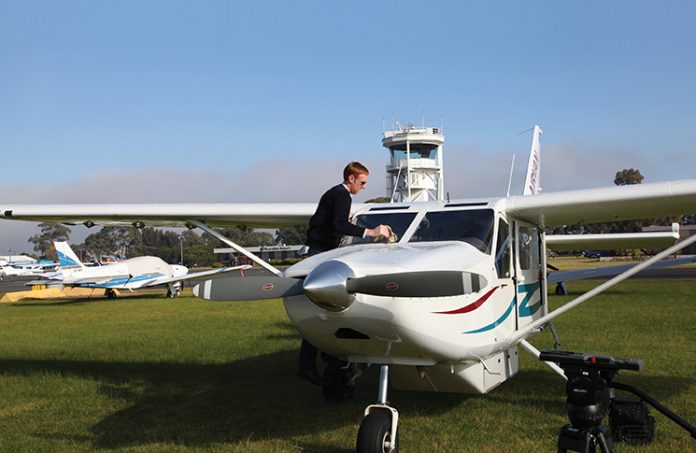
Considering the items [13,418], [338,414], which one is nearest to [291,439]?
[338,414]

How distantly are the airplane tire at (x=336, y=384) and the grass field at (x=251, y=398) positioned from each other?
0.13 m

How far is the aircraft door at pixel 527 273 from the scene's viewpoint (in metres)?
6.15

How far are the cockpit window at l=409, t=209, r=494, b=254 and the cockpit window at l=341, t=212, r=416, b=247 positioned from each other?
0.46ft

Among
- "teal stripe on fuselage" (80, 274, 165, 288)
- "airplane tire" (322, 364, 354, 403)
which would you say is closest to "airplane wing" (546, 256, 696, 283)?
"airplane tire" (322, 364, 354, 403)

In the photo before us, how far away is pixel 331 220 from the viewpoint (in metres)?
5.51

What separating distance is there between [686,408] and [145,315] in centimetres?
1701

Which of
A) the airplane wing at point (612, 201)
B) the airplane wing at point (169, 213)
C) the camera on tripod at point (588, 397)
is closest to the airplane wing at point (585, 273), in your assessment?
the airplane wing at point (612, 201)

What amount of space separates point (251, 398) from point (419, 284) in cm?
399

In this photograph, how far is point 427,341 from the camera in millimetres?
4340

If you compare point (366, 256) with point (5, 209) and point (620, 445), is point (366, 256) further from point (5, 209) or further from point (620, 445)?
point (5, 209)

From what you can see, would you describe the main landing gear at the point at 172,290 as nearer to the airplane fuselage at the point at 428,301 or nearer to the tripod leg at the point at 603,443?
the airplane fuselage at the point at 428,301

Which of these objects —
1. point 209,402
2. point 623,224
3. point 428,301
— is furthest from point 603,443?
point 623,224

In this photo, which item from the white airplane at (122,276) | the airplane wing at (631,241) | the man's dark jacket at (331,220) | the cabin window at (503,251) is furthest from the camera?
the white airplane at (122,276)

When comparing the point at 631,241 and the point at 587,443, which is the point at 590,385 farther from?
the point at 631,241
